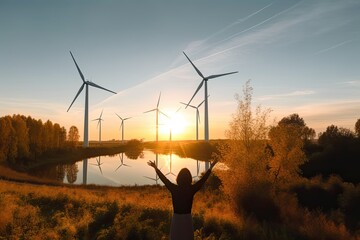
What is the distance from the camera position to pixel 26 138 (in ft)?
263

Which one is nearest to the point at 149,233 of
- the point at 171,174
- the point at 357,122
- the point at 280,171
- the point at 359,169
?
the point at 280,171

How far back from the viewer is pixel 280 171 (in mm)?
35156

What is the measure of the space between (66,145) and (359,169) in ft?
308

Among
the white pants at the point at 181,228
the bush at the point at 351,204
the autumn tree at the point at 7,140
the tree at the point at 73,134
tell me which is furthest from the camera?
the tree at the point at 73,134

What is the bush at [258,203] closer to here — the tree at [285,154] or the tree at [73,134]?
the tree at [285,154]

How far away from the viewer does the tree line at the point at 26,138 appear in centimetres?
7325

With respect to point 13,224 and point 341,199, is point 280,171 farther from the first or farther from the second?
point 13,224

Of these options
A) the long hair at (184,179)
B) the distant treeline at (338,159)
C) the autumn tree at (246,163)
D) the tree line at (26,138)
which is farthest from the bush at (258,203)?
the tree line at (26,138)

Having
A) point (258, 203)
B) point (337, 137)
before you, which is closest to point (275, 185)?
point (258, 203)

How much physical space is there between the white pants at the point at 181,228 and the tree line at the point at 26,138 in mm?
70450

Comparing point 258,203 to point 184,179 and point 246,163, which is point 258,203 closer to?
point 246,163

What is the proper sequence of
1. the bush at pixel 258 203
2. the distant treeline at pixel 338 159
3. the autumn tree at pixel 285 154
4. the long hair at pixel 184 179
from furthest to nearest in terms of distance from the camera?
the distant treeline at pixel 338 159
the autumn tree at pixel 285 154
the bush at pixel 258 203
the long hair at pixel 184 179

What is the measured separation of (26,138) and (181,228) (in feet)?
264

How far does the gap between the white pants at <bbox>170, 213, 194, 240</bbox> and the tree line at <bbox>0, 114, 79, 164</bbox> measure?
70.4 meters
